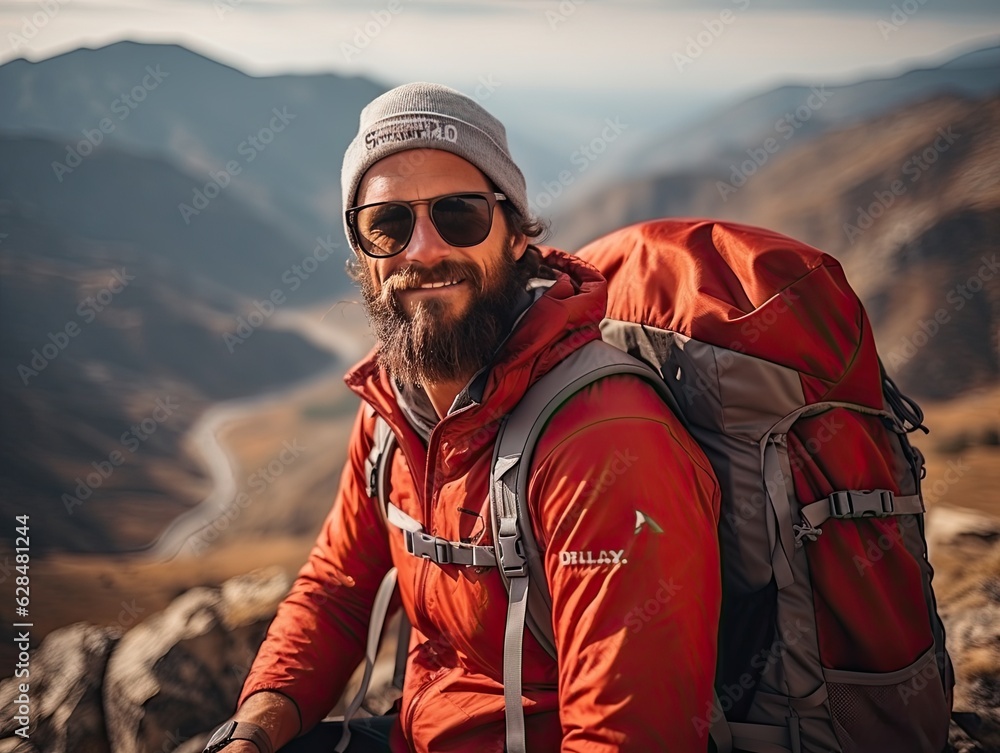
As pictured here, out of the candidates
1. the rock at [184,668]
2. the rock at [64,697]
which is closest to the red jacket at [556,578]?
the rock at [184,668]

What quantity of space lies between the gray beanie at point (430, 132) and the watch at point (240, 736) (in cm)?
130

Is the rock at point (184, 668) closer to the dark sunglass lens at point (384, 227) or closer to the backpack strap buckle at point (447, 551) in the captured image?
the backpack strap buckle at point (447, 551)

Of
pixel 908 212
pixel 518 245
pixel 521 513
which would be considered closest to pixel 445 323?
pixel 518 245

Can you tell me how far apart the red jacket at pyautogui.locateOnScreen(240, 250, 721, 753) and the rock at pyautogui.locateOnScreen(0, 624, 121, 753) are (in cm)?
150

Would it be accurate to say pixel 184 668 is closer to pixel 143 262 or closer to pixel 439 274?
pixel 439 274

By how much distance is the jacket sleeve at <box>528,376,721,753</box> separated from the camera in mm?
1429

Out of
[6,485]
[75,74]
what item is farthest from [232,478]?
[75,74]

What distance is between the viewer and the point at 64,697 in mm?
3217

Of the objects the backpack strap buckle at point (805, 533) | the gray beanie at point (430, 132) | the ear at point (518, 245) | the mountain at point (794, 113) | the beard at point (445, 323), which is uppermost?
the mountain at point (794, 113)

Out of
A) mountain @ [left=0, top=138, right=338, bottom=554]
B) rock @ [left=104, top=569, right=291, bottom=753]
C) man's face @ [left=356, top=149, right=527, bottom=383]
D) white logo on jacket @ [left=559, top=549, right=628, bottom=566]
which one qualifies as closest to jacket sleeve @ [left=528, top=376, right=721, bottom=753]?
white logo on jacket @ [left=559, top=549, right=628, bottom=566]

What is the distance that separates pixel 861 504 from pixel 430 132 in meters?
1.31

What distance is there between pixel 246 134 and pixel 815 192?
10.9m

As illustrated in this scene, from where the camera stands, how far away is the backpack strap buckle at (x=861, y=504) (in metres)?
1.63

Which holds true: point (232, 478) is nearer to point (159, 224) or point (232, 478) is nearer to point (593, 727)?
point (159, 224)
